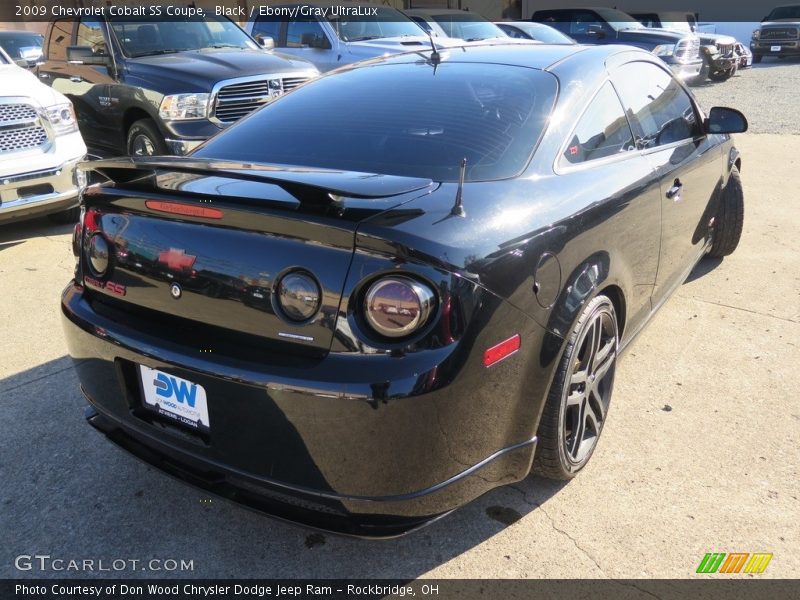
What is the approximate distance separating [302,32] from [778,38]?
765 inches

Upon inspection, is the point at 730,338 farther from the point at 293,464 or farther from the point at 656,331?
the point at 293,464

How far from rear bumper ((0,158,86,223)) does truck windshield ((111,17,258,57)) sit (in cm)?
208

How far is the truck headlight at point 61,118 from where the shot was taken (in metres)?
5.92

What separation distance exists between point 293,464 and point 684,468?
170 centimetres

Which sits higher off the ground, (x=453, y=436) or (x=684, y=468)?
(x=453, y=436)

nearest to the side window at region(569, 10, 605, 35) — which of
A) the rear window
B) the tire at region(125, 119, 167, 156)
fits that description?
the tire at region(125, 119, 167, 156)

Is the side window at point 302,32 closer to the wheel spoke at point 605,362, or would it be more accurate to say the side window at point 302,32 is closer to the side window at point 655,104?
the side window at point 655,104

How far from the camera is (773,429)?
308cm

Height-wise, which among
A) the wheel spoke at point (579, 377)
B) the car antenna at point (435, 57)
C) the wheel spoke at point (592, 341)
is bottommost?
the wheel spoke at point (579, 377)

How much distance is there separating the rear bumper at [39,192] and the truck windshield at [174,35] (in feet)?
6.81

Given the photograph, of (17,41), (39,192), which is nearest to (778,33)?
(17,41)

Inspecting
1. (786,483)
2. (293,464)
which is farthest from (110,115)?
(786,483)

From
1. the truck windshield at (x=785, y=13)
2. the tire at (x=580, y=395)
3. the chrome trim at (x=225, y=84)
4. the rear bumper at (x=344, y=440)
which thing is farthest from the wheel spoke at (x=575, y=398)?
the truck windshield at (x=785, y=13)

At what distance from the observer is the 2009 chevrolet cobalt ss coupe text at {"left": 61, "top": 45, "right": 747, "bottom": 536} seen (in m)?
1.91
